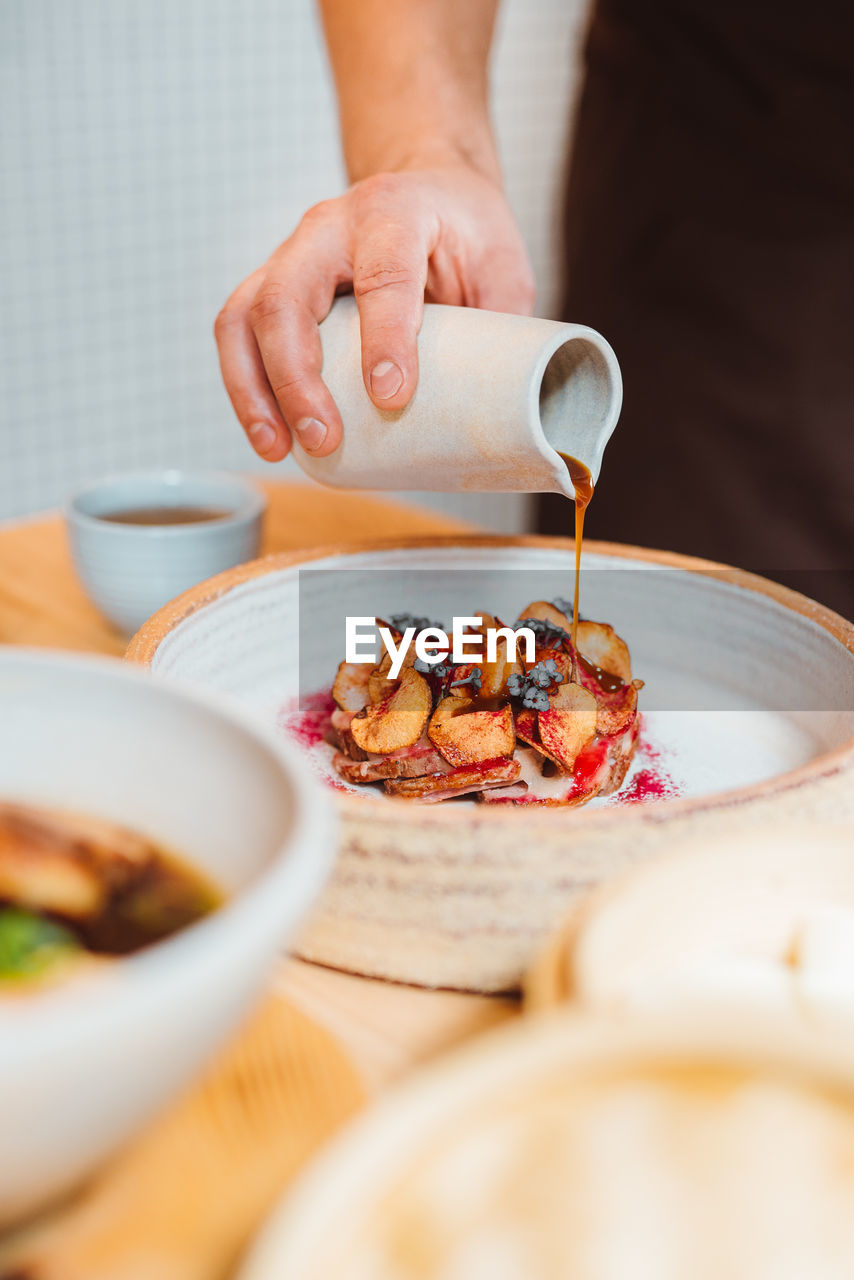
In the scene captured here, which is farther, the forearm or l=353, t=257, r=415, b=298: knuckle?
the forearm

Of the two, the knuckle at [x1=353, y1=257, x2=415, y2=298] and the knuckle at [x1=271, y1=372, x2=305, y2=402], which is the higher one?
the knuckle at [x1=353, y1=257, x2=415, y2=298]

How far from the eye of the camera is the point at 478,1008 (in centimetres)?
69

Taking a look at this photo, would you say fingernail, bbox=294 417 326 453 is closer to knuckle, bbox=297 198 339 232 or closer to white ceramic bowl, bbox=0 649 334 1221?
knuckle, bbox=297 198 339 232

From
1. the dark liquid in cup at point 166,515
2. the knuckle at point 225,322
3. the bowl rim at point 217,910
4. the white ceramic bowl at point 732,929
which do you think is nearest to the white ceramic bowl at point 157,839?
the bowl rim at point 217,910

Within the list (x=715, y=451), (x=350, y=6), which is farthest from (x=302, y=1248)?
(x=715, y=451)

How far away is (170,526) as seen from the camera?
135cm

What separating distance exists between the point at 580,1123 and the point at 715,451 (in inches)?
64.3

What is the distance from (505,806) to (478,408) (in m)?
0.30

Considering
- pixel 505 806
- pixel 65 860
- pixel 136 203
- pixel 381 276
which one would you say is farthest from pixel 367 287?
pixel 136 203

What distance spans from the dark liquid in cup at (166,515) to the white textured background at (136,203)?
1.44 metres

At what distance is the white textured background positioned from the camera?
2557 millimetres

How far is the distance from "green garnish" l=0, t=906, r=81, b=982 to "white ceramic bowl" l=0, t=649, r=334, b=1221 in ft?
0.07

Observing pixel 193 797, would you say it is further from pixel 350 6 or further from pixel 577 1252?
pixel 350 6

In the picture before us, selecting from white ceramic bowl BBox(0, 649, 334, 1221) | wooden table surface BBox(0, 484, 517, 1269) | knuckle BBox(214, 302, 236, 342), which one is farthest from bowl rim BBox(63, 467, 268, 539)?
white ceramic bowl BBox(0, 649, 334, 1221)
